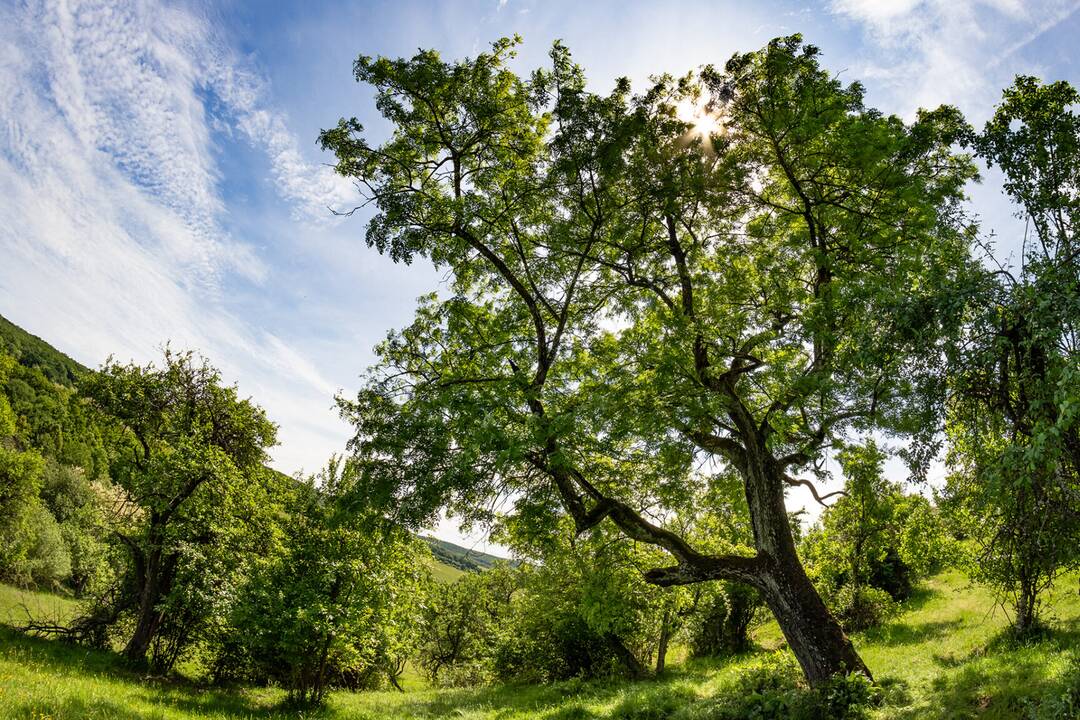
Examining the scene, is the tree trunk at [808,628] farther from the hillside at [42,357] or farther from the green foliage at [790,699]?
the hillside at [42,357]

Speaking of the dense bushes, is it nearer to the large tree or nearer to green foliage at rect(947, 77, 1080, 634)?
the large tree

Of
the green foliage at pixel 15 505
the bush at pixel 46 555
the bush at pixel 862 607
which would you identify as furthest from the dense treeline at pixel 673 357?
the bush at pixel 46 555

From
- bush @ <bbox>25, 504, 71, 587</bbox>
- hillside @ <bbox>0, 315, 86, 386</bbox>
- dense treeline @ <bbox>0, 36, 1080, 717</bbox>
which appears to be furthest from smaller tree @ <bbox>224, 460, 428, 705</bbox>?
hillside @ <bbox>0, 315, 86, 386</bbox>

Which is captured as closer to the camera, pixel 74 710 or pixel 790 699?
pixel 74 710

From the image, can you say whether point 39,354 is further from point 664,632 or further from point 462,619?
point 664,632

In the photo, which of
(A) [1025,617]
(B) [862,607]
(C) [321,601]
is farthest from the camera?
(B) [862,607]

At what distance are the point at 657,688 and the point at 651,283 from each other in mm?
13150

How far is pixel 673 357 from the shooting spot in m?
10.7

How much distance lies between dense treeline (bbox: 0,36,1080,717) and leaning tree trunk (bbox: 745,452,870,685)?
0.18 ft

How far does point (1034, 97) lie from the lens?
26.2 ft

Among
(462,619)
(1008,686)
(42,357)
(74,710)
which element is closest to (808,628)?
(1008,686)

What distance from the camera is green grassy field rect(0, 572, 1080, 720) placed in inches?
365

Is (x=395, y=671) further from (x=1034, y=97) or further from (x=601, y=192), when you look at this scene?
(x=1034, y=97)

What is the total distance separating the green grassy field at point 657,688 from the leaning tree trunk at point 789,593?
3.70 feet
